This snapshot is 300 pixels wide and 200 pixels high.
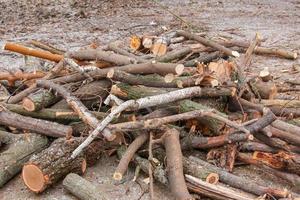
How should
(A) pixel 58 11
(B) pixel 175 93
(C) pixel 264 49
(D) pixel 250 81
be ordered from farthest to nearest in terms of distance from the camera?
(A) pixel 58 11, (C) pixel 264 49, (D) pixel 250 81, (B) pixel 175 93

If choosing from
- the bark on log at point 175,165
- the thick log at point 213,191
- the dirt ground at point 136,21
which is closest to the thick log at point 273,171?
the thick log at point 213,191

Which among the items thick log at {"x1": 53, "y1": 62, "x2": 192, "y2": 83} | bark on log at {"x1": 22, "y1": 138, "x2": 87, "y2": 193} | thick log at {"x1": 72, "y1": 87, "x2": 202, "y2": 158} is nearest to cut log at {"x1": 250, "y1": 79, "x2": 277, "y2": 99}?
thick log at {"x1": 53, "y1": 62, "x2": 192, "y2": 83}

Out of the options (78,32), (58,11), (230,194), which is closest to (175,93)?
(230,194)

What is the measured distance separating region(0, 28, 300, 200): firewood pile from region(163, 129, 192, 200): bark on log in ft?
0.04

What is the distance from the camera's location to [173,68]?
17.1 feet

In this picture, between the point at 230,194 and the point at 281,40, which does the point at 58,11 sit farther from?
the point at 230,194

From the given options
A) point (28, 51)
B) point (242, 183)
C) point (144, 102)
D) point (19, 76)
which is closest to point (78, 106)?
point (144, 102)

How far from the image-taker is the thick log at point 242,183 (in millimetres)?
4414

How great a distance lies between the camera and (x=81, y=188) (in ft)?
15.2

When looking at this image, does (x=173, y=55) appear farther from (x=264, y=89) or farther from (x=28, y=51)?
(x=28, y=51)

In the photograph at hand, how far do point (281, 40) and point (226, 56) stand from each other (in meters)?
4.40

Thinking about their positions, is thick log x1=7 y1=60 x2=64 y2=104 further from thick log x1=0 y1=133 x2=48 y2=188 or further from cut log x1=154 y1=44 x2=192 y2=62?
cut log x1=154 y1=44 x2=192 y2=62

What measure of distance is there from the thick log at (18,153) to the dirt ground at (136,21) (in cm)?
376

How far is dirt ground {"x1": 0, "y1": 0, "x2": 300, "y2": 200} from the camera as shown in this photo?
421 inches
